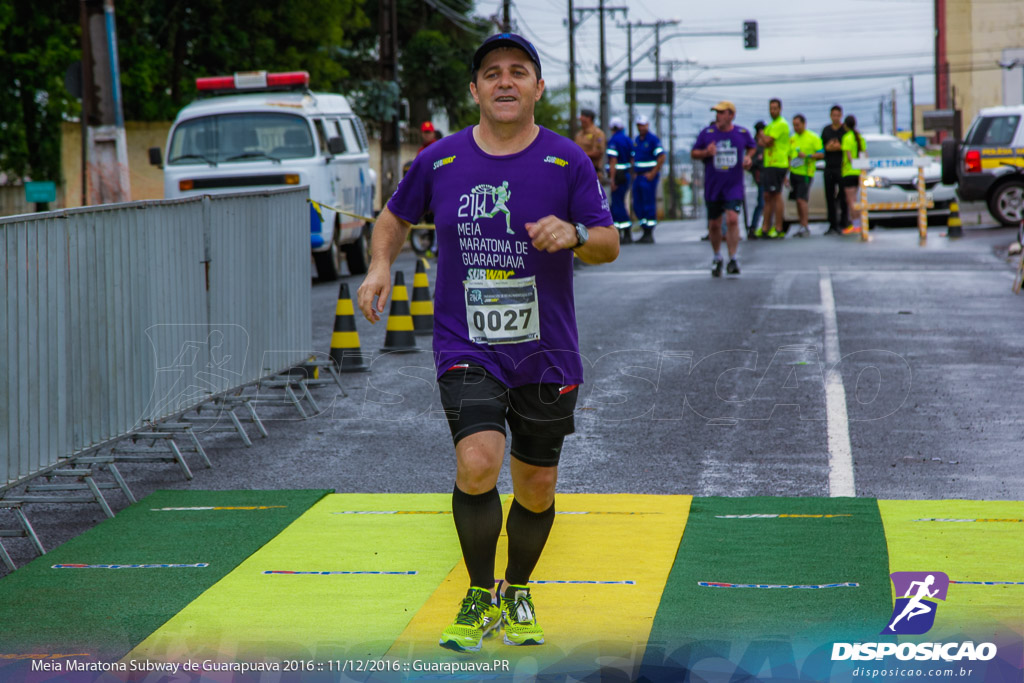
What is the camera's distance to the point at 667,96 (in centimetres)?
7019

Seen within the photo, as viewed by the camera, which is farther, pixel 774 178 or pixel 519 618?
pixel 774 178

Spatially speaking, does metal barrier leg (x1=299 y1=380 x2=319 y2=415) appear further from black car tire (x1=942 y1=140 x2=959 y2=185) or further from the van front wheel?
black car tire (x1=942 y1=140 x2=959 y2=185)

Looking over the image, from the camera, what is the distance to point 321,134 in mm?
19094

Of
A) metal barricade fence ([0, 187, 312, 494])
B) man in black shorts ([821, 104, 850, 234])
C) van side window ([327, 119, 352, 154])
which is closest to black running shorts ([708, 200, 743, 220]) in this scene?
van side window ([327, 119, 352, 154])

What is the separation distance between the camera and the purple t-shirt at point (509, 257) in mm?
4566

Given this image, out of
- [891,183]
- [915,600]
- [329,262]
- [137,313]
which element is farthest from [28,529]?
[891,183]

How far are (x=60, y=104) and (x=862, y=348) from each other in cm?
1988

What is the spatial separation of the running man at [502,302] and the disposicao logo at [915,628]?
106 cm

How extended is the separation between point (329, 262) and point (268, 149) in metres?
1.74

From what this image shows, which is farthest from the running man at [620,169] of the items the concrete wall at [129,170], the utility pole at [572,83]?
the utility pole at [572,83]

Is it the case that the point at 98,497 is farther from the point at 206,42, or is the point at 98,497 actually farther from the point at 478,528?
the point at 206,42

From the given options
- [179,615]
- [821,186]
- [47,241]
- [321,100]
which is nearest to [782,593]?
[179,615]

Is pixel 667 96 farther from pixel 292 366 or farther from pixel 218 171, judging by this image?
pixel 292 366

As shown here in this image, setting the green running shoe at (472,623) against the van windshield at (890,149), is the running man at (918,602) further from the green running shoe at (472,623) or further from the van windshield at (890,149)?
the van windshield at (890,149)
